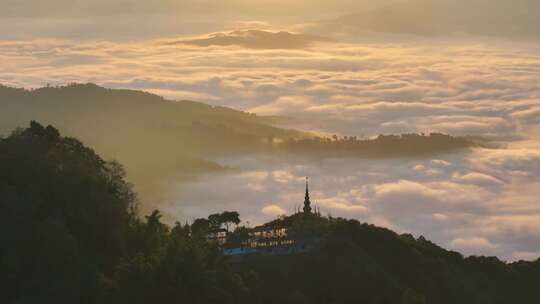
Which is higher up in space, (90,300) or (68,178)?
(68,178)

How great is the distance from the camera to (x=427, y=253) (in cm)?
9875

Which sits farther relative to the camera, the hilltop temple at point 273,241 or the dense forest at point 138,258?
the hilltop temple at point 273,241

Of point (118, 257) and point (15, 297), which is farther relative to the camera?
point (118, 257)

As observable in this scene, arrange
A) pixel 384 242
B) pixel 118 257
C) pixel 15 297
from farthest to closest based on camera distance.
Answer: pixel 384 242 < pixel 118 257 < pixel 15 297

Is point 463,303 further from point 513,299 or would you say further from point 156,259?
point 156,259

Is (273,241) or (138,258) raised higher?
(273,241)

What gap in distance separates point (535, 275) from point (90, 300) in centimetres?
4002

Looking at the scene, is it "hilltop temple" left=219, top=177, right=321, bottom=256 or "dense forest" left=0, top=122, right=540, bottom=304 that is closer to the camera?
"dense forest" left=0, top=122, right=540, bottom=304

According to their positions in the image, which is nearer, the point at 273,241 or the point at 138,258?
the point at 138,258

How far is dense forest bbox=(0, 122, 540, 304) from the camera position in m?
75.6

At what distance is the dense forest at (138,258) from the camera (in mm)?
75625

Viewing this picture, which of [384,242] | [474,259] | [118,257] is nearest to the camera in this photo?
[118,257]

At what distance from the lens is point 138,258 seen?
255ft

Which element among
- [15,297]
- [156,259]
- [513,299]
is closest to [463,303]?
[513,299]
